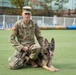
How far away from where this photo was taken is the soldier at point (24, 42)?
6.10m

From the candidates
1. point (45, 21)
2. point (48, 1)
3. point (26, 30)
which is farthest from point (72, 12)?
point (26, 30)

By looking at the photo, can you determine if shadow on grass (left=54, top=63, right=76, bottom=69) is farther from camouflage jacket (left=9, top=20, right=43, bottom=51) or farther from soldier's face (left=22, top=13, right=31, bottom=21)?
soldier's face (left=22, top=13, right=31, bottom=21)

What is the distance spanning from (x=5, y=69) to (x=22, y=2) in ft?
105

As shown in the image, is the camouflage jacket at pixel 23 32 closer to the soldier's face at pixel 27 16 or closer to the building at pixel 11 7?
the soldier's face at pixel 27 16

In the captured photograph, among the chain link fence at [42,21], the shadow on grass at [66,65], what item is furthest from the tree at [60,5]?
the shadow on grass at [66,65]

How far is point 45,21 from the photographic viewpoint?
91.2 feet

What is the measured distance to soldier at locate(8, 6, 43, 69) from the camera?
610 cm

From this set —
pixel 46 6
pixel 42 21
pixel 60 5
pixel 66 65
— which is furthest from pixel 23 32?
pixel 60 5

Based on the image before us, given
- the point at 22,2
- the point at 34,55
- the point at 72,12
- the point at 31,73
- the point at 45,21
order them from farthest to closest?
the point at 72,12
the point at 22,2
the point at 45,21
the point at 34,55
the point at 31,73

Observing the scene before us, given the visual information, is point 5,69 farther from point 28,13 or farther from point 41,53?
point 28,13

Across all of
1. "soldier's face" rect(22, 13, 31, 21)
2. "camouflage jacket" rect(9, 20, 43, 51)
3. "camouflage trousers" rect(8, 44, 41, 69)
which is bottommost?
"camouflage trousers" rect(8, 44, 41, 69)

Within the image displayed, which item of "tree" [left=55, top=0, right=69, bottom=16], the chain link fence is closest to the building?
"tree" [left=55, top=0, right=69, bottom=16]

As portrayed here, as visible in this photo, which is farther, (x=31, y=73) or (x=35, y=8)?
(x=35, y=8)

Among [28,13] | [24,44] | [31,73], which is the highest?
[28,13]
